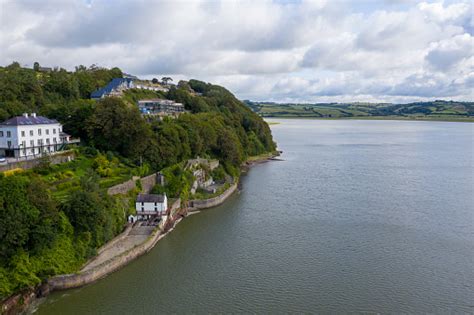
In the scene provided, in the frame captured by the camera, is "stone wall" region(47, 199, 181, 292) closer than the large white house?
Yes

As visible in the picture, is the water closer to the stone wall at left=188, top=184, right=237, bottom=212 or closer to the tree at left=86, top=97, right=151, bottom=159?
the stone wall at left=188, top=184, right=237, bottom=212

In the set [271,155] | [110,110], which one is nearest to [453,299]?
[110,110]

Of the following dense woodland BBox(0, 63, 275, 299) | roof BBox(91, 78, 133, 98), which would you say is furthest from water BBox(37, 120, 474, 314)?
roof BBox(91, 78, 133, 98)

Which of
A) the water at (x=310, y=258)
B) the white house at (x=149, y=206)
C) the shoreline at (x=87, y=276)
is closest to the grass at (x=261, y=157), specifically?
the water at (x=310, y=258)

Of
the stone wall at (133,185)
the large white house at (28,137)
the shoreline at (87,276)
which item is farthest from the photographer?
the large white house at (28,137)

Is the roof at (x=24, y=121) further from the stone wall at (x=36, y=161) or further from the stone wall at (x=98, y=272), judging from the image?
the stone wall at (x=98, y=272)
